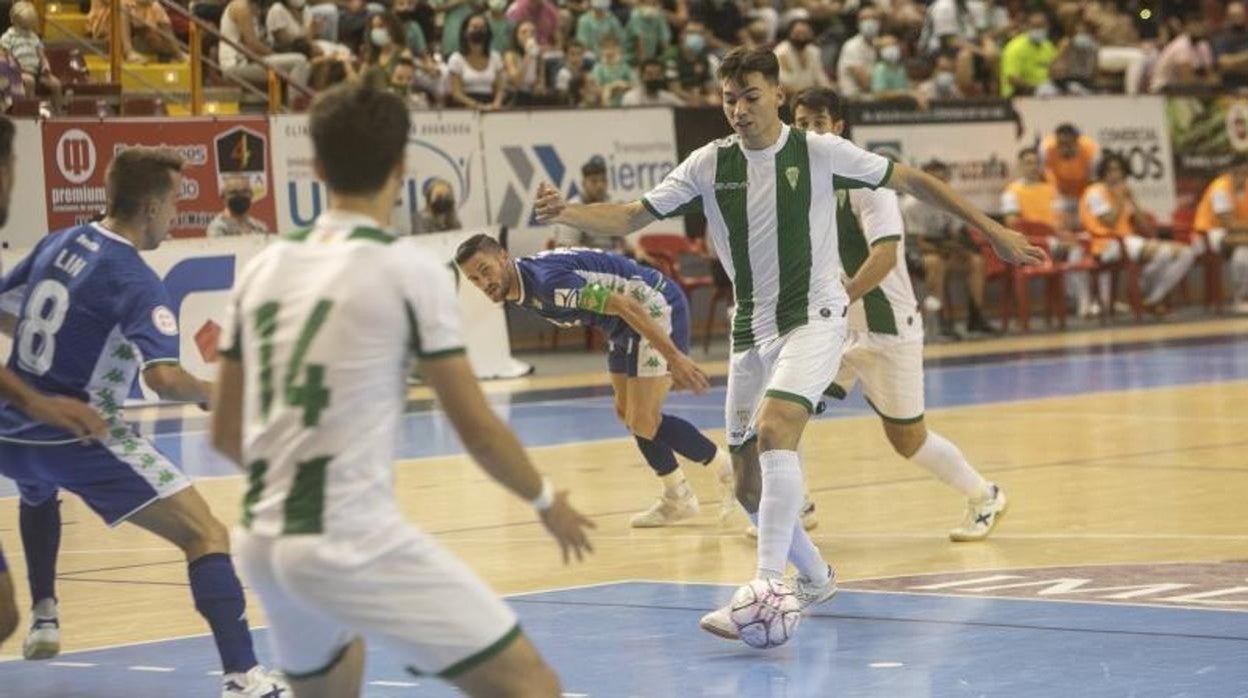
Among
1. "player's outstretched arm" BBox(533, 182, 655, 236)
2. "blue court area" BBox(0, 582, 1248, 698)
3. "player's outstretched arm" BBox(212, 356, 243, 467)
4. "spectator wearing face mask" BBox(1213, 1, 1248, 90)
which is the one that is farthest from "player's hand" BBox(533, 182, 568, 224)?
"spectator wearing face mask" BBox(1213, 1, 1248, 90)

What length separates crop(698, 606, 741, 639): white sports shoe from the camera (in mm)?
9016

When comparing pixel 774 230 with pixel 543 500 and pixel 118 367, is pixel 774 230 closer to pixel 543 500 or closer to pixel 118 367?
pixel 118 367

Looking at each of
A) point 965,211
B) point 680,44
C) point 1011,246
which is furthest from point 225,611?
point 680,44

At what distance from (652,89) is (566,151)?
2748 mm

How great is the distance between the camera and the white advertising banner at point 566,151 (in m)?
24.3

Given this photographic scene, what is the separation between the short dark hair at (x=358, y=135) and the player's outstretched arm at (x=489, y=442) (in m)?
0.46

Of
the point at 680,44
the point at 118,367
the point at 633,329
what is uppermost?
the point at 118,367

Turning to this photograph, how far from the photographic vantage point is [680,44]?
28.9 metres

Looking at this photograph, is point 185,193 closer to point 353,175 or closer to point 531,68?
point 531,68

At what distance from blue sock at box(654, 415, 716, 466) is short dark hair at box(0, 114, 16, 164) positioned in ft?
19.5

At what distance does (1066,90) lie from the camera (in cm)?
3166

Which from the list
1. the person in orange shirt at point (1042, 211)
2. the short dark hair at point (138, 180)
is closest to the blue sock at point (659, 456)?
the short dark hair at point (138, 180)

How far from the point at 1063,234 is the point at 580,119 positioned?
6.29 meters

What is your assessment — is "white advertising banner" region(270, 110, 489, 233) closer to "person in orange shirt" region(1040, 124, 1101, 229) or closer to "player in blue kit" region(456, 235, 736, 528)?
"person in orange shirt" region(1040, 124, 1101, 229)
